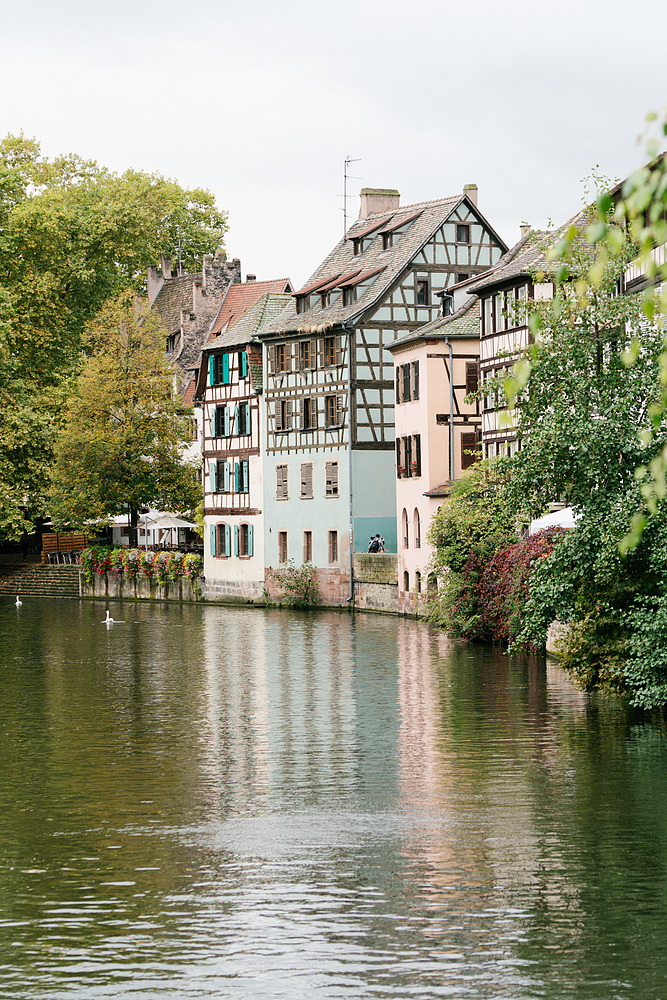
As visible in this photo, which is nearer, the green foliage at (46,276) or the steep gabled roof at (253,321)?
the steep gabled roof at (253,321)

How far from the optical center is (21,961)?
11.6 meters

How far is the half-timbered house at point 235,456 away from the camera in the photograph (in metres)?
59.2

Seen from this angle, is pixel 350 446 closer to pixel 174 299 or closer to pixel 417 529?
pixel 417 529

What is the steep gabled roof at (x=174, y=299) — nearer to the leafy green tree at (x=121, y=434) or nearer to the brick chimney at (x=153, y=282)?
the brick chimney at (x=153, y=282)

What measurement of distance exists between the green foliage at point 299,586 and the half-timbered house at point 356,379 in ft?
1.39

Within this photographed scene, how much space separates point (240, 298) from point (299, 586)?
2314 centimetres

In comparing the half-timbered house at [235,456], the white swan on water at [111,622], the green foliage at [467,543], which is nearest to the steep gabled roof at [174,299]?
the half-timbered house at [235,456]

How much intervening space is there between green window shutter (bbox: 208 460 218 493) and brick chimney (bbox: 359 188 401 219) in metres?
12.0

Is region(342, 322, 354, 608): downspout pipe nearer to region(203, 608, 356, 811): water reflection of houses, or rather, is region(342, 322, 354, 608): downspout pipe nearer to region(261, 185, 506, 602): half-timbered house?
region(261, 185, 506, 602): half-timbered house

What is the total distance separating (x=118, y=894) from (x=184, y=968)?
2340 mm

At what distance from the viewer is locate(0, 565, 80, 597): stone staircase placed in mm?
67375

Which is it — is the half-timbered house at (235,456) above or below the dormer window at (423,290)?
below

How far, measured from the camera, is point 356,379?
53875 mm

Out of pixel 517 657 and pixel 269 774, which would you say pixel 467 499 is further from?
pixel 269 774
